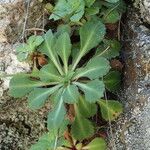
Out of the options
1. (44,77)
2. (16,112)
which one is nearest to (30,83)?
(44,77)

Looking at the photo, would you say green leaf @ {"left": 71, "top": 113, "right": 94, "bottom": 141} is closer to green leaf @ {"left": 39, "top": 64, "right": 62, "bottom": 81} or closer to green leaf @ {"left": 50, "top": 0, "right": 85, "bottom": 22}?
green leaf @ {"left": 39, "top": 64, "right": 62, "bottom": 81}

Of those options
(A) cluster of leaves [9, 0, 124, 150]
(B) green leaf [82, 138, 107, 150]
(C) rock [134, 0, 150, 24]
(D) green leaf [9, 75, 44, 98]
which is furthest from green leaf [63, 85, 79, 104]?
(C) rock [134, 0, 150, 24]

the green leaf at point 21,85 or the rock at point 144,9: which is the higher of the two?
the rock at point 144,9

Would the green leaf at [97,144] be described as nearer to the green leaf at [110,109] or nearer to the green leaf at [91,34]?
the green leaf at [110,109]

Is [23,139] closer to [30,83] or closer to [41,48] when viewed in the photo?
[30,83]

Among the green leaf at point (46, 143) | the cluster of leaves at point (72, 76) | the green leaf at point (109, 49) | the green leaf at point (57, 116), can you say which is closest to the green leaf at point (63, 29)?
the cluster of leaves at point (72, 76)
